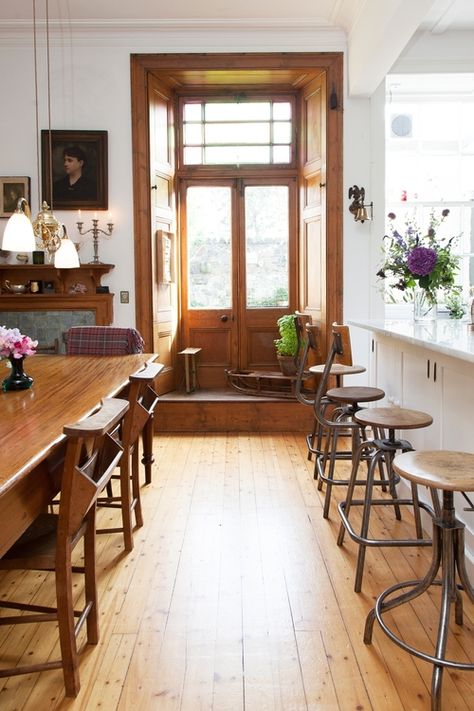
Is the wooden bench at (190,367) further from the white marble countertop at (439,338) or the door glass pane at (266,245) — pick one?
the white marble countertop at (439,338)

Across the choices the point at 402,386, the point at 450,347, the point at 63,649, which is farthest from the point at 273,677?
the point at 402,386

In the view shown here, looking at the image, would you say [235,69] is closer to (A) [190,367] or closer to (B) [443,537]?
(A) [190,367]

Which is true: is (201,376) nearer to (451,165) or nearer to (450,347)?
(451,165)

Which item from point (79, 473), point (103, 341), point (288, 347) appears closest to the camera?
point (79, 473)

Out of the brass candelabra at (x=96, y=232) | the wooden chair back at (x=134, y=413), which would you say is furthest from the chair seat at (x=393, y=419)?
the brass candelabra at (x=96, y=232)

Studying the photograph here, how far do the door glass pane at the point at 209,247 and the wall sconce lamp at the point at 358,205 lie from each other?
148 cm

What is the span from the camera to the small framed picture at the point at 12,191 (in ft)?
18.6

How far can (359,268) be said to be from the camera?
5.74 m

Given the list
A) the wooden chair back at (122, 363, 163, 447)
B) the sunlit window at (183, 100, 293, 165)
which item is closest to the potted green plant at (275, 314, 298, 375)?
the sunlit window at (183, 100, 293, 165)

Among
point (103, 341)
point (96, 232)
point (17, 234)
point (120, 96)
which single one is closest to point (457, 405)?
point (17, 234)

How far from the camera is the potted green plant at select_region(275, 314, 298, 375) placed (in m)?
5.98

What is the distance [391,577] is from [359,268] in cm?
345

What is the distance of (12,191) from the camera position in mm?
5680

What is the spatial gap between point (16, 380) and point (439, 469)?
6.50 ft
